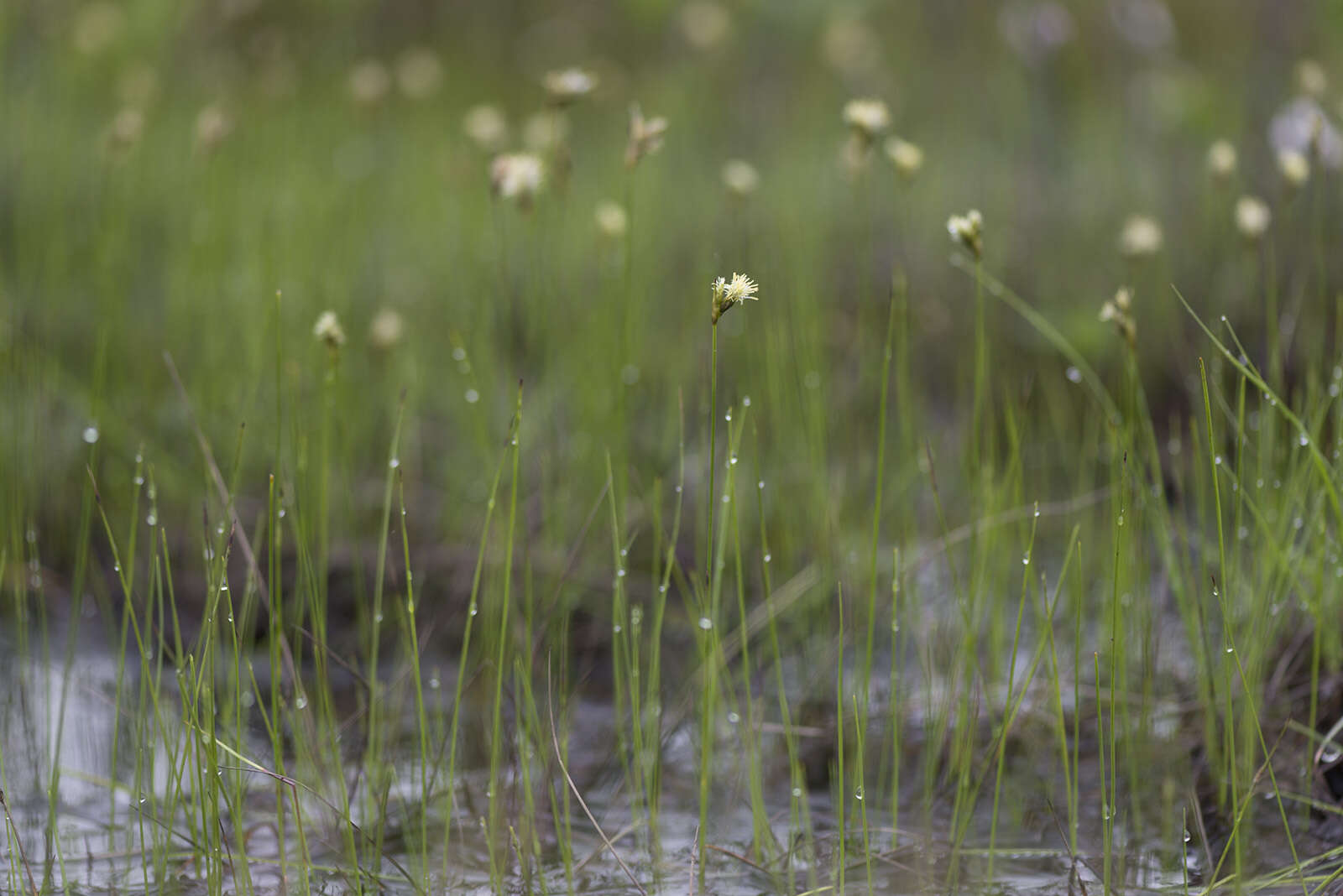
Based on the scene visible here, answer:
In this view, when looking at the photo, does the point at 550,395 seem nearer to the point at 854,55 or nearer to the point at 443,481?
the point at 443,481

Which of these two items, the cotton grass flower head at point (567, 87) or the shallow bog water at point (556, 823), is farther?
the cotton grass flower head at point (567, 87)

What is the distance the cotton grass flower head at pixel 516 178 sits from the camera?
4.83 feet

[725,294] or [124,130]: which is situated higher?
[124,130]

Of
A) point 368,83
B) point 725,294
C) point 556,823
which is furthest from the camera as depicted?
point 368,83

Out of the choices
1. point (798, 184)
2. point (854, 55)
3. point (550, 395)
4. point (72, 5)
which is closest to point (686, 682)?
point (550, 395)

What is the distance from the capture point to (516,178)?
1499 millimetres

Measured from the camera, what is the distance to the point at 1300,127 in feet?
7.59

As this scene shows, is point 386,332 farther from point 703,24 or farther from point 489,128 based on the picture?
point 703,24

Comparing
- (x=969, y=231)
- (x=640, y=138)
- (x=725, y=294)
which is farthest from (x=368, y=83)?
(x=725, y=294)

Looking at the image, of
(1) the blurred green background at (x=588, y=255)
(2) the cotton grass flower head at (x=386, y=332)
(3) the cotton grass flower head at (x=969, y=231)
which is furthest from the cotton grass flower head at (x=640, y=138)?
(2) the cotton grass flower head at (x=386, y=332)

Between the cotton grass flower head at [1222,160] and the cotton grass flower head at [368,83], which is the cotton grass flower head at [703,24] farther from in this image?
the cotton grass flower head at [1222,160]

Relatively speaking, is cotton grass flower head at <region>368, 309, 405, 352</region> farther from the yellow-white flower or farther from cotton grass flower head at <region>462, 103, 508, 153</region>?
the yellow-white flower

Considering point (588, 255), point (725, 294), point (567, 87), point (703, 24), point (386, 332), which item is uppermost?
point (703, 24)

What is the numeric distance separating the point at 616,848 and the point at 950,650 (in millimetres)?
559
